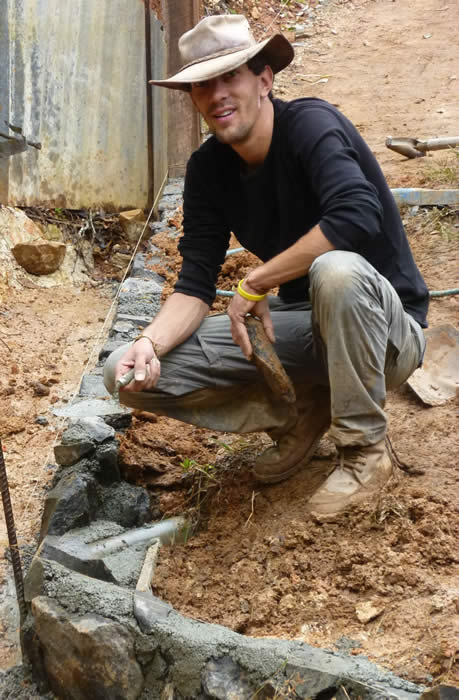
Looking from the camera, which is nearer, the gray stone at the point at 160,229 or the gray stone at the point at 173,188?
the gray stone at the point at 160,229

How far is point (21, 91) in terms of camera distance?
5.29 meters

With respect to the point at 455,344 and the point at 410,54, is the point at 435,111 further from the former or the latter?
the point at 455,344

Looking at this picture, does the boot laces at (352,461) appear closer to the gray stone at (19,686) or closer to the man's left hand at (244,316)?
the man's left hand at (244,316)

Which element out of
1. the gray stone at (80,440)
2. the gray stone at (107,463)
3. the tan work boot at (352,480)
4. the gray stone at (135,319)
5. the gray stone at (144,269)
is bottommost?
the gray stone at (144,269)

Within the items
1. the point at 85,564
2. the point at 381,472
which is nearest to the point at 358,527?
the point at 381,472

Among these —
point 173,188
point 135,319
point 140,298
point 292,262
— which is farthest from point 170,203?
point 292,262

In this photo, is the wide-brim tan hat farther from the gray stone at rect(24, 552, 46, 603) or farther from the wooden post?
the wooden post

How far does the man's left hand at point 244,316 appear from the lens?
2.62 meters

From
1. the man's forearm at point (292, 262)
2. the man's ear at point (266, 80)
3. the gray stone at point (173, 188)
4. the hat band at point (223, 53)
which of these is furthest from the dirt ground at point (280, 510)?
the hat band at point (223, 53)

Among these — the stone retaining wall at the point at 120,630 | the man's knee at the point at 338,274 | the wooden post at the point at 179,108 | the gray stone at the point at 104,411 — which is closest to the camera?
the stone retaining wall at the point at 120,630

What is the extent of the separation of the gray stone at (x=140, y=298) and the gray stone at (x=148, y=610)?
2620 mm

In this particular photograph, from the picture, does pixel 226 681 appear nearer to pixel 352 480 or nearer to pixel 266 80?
pixel 352 480

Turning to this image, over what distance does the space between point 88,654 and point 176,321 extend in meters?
1.17

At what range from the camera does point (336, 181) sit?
2434 millimetres
